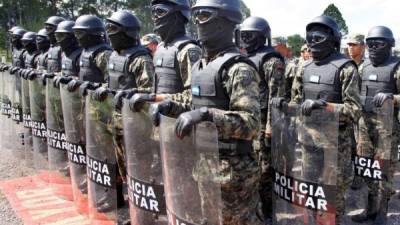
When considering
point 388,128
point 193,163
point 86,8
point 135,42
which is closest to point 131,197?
point 193,163

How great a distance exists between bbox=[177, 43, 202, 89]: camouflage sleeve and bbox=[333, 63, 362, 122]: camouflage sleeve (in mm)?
1306

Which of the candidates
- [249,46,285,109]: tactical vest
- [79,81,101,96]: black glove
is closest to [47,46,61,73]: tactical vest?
[79,81,101,96]: black glove

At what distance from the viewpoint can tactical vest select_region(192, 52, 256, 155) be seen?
102 inches

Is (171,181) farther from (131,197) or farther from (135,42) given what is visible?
(135,42)

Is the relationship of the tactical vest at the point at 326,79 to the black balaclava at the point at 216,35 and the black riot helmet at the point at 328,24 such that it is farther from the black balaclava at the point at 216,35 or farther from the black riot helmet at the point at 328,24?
the black balaclava at the point at 216,35

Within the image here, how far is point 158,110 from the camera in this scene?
247 cm

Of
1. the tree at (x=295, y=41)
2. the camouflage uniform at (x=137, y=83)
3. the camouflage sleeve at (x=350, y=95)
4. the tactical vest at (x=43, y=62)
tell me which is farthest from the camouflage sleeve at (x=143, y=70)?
the tree at (x=295, y=41)

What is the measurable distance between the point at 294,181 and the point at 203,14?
55.5 inches

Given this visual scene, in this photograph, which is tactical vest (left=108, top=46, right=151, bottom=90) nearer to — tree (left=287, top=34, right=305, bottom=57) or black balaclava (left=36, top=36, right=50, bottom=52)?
black balaclava (left=36, top=36, right=50, bottom=52)

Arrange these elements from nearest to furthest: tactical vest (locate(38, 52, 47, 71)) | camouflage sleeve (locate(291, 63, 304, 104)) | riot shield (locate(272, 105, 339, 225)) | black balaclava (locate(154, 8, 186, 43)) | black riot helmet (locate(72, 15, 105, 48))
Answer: riot shield (locate(272, 105, 339, 225))
black balaclava (locate(154, 8, 186, 43))
camouflage sleeve (locate(291, 63, 304, 104))
black riot helmet (locate(72, 15, 105, 48))
tactical vest (locate(38, 52, 47, 71))

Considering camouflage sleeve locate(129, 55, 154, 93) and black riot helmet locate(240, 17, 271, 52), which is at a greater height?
black riot helmet locate(240, 17, 271, 52)

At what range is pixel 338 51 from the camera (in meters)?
4.12

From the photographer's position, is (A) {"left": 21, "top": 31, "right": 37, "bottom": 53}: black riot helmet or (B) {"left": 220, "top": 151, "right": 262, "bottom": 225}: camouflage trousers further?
(A) {"left": 21, "top": 31, "right": 37, "bottom": 53}: black riot helmet

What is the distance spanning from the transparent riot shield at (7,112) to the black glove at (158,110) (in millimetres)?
5077
